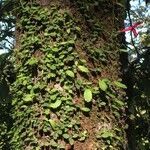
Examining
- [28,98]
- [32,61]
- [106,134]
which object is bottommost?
[106,134]

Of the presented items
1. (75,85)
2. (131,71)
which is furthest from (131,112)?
(75,85)

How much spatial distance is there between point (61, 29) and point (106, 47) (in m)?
0.36

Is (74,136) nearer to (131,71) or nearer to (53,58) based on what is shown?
(53,58)

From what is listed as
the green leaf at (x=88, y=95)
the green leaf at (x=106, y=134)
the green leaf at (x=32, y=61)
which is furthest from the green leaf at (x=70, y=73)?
the green leaf at (x=106, y=134)

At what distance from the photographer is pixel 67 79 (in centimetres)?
258

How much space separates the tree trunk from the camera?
2.50m

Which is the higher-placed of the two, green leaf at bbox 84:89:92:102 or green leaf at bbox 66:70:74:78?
green leaf at bbox 66:70:74:78

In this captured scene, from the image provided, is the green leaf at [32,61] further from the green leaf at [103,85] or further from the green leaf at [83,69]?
the green leaf at [103,85]

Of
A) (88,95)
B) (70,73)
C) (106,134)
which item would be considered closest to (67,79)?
(70,73)

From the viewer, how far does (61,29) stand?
273 centimetres

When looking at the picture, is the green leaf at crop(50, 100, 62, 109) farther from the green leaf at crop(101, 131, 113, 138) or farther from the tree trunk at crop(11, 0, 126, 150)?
the green leaf at crop(101, 131, 113, 138)

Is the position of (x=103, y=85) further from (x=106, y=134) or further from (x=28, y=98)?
(x=28, y=98)

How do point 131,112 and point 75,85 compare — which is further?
point 131,112

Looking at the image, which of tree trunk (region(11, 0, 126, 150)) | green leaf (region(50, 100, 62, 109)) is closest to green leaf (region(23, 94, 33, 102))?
tree trunk (region(11, 0, 126, 150))
